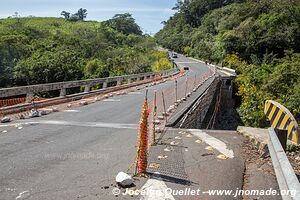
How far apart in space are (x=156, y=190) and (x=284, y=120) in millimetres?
2698

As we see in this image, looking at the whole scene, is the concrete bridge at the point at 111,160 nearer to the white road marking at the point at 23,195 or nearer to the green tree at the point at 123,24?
the white road marking at the point at 23,195

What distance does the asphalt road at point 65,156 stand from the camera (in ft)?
16.9

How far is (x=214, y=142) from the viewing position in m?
7.96

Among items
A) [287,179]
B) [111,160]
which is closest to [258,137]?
[111,160]

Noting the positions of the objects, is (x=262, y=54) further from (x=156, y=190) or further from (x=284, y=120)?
(x=156, y=190)

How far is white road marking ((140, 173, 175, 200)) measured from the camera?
15.7 ft

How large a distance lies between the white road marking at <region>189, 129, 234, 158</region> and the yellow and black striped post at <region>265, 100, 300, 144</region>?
1066mm

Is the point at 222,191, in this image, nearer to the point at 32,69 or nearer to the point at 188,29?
the point at 32,69

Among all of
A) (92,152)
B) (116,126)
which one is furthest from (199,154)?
(116,126)

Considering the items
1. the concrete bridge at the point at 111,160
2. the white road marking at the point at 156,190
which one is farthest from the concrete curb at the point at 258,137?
the white road marking at the point at 156,190

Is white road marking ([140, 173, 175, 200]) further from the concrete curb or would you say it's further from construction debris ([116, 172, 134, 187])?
the concrete curb

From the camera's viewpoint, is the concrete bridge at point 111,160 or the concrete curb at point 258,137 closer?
the concrete bridge at point 111,160

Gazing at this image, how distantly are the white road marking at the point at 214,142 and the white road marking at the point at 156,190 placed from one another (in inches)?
81.5

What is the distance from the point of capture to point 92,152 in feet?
23.9
